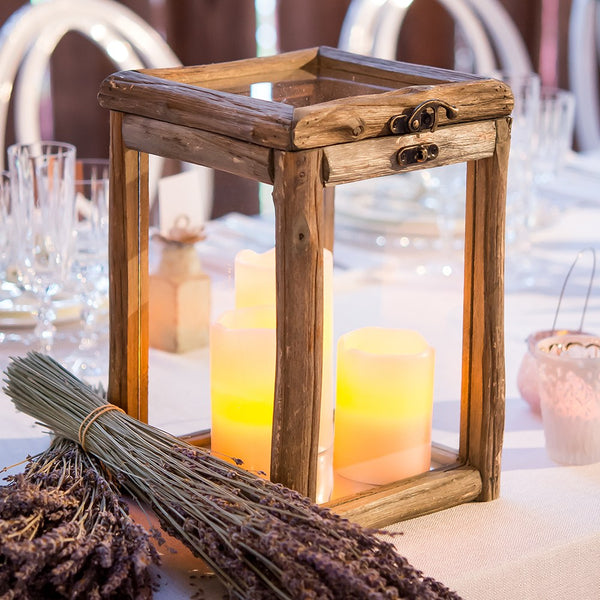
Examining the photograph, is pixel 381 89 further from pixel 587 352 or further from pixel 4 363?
pixel 4 363

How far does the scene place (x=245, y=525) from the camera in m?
0.71

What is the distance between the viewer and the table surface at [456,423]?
0.82 m

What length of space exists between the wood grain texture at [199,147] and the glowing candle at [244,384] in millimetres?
149

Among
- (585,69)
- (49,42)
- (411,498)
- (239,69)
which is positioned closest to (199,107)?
(239,69)

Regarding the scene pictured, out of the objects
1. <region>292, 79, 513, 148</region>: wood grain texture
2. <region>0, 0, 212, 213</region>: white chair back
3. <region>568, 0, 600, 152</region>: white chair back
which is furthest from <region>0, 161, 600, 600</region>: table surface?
<region>568, 0, 600, 152</region>: white chair back

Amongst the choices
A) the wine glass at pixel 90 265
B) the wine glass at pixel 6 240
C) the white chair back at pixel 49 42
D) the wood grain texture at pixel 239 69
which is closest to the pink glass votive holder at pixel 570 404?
the wood grain texture at pixel 239 69

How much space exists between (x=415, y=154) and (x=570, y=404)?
1.09 feet

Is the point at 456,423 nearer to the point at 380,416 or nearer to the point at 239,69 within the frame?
the point at 380,416

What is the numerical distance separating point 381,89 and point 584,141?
191 centimetres

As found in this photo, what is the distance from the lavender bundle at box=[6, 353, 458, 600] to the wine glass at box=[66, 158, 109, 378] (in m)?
0.36

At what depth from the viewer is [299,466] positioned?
2.64 ft

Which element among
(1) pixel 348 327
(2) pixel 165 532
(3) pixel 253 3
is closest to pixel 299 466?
(2) pixel 165 532

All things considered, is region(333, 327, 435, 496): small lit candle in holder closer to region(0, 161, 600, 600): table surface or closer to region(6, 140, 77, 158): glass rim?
region(0, 161, 600, 600): table surface

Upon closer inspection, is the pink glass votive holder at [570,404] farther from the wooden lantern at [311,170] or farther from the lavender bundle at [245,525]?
the lavender bundle at [245,525]
